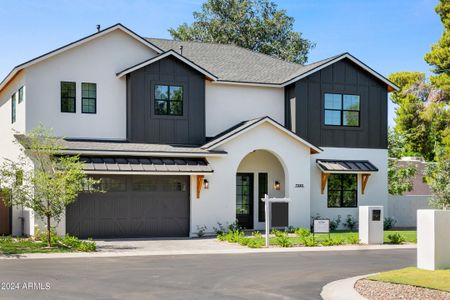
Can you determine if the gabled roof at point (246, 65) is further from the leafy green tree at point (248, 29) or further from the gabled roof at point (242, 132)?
the leafy green tree at point (248, 29)

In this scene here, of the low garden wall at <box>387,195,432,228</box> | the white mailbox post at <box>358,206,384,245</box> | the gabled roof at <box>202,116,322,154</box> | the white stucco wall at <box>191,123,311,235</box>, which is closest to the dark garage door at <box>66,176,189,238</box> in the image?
the white stucco wall at <box>191,123,311,235</box>

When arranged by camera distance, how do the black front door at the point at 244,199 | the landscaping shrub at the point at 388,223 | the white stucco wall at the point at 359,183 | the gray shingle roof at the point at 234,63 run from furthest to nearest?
the landscaping shrub at the point at 388,223 < the gray shingle roof at the point at 234,63 < the white stucco wall at the point at 359,183 < the black front door at the point at 244,199

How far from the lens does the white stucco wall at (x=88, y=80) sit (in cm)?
2652

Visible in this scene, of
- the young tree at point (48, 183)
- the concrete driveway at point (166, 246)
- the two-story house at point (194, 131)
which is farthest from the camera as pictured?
the two-story house at point (194, 131)

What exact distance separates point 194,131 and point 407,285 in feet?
50.5

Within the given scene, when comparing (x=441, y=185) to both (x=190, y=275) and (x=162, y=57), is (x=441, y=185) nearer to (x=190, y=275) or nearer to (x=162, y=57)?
(x=162, y=57)

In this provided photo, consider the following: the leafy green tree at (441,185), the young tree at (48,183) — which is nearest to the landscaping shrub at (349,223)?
the leafy green tree at (441,185)

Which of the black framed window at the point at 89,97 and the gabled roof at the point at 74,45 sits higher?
the gabled roof at the point at 74,45

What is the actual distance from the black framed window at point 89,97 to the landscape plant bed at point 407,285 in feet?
49.8

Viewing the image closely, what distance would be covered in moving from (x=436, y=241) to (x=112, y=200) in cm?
1308

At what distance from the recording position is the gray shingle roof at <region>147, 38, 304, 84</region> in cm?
3027

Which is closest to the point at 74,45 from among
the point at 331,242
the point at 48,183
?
the point at 48,183

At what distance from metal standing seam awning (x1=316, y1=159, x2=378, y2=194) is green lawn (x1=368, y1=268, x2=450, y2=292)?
13.0 meters

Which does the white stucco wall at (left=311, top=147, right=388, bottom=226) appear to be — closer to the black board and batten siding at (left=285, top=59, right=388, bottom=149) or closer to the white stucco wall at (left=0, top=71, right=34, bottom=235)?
the black board and batten siding at (left=285, top=59, right=388, bottom=149)
